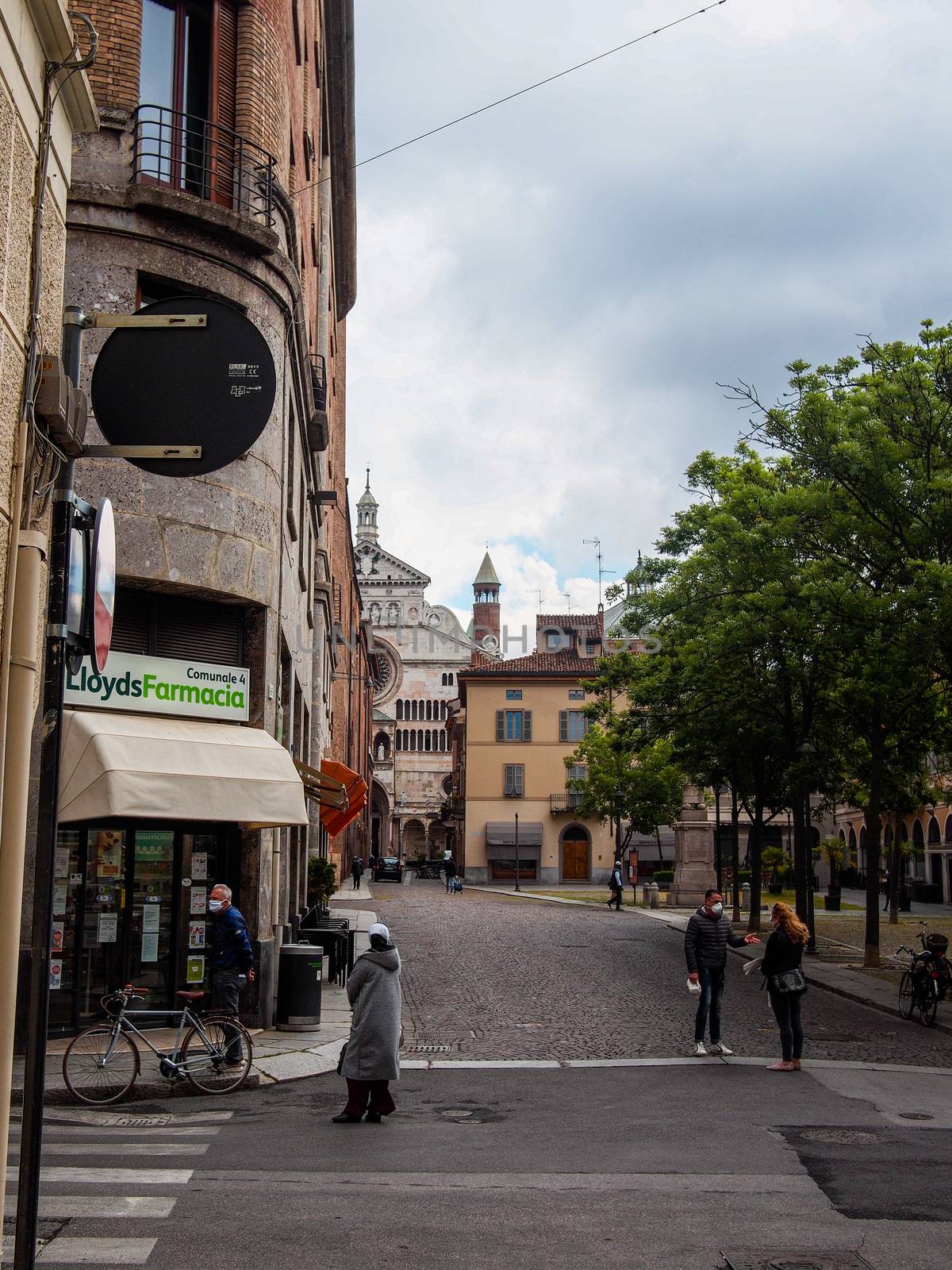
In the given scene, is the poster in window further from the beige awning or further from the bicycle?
the bicycle

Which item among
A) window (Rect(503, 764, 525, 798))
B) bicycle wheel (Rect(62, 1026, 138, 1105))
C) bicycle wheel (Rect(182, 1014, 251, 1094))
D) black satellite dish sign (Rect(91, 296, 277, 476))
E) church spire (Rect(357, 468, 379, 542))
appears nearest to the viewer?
black satellite dish sign (Rect(91, 296, 277, 476))

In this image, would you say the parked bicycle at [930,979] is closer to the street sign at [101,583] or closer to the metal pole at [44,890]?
the street sign at [101,583]

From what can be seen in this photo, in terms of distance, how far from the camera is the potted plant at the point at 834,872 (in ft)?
145

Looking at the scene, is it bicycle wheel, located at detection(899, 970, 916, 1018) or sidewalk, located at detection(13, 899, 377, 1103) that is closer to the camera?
sidewalk, located at detection(13, 899, 377, 1103)

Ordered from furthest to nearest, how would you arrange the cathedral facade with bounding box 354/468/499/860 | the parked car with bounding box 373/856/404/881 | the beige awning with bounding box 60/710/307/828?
1. the cathedral facade with bounding box 354/468/499/860
2. the parked car with bounding box 373/856/404/881
3. the beige awning with bounding box 60/710/307/828

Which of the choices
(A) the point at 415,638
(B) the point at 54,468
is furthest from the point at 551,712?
(B) the point at 54,468

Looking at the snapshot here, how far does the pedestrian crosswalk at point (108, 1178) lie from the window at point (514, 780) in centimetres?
5886

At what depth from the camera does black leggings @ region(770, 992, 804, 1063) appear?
12.8m

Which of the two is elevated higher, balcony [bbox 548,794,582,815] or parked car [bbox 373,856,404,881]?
balcony [bbox 548,794,582,815]

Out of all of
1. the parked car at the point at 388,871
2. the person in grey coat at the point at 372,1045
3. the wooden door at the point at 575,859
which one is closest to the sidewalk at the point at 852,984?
the person in grey coat at the point at 372,1045

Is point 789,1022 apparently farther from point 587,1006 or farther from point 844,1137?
point 587,1006

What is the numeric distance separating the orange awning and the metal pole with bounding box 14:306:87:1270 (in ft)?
66.8

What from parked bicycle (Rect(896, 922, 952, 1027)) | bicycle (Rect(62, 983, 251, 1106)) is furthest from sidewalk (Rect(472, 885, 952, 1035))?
bicycle (Rect(62, 983, 251, 1106))

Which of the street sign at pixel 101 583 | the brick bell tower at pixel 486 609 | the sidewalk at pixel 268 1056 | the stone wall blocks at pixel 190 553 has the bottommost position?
the sidewalk at pixel 268 1056
